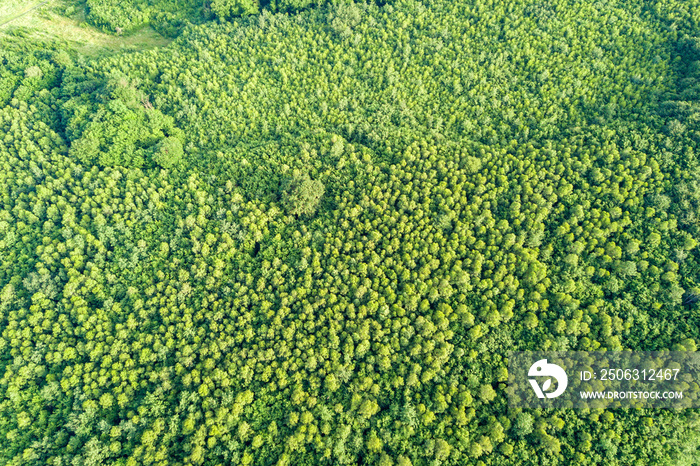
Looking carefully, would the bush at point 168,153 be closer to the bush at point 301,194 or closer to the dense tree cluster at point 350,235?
the dense tree cluster at point 350,235

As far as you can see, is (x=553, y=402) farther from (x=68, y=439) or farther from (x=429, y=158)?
(x=68, y=439)

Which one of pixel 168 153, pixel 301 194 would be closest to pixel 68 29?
pixel 168 153

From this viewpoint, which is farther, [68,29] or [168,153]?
[68,29]

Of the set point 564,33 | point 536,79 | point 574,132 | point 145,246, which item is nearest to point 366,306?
point 145,246

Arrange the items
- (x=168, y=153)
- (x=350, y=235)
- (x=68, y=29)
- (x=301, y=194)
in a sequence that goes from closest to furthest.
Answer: (x=350, y=235), (x=301, y=194), (x=168, y=153), (x=68, y=29)

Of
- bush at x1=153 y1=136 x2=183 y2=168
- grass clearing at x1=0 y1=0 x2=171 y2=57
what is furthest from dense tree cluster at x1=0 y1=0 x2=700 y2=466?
grass clearing at x1=0 y1=0 x2=171 y2=57

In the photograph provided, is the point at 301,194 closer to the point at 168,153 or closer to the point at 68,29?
the point at 168,153

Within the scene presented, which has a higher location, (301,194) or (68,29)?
(68,29)
